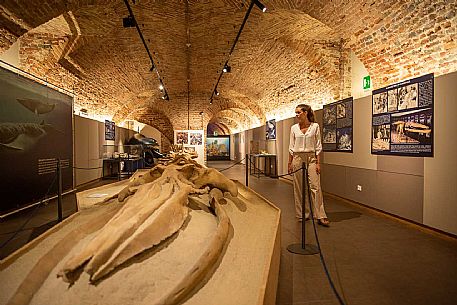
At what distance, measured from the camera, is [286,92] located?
11516 millimetres

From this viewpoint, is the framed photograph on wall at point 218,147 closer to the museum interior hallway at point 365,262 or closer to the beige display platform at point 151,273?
the museum interior hallway at point 365,262

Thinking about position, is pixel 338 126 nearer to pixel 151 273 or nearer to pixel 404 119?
pixel 404 119

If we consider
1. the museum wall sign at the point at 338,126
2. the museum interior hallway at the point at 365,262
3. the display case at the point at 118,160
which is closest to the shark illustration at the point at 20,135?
the museum interior hallway at the point at 365,262

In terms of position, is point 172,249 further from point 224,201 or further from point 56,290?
point 224,201

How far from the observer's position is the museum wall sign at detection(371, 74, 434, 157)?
471 centimetres

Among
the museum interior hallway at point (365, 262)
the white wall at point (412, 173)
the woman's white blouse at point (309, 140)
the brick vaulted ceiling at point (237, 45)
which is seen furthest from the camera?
the brick vaulted ceiling at point (237, 45)

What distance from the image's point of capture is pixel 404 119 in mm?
5184

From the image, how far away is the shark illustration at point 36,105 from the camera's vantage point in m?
5.88

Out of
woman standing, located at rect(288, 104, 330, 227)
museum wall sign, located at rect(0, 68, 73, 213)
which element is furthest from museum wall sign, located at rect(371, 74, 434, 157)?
museum wall sign, located at rect(0, 68, 73, 213)

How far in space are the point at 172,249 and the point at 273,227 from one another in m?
1.24

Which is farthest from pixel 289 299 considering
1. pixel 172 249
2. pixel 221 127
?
pixel 221 127

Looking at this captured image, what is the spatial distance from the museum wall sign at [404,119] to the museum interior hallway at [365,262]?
4.50 feet

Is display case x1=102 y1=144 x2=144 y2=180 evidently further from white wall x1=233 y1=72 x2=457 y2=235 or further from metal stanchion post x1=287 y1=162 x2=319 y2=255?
metal stanchion post x1=287 y1=162 x2=319 y2=255

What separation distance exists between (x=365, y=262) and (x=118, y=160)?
1017cm
